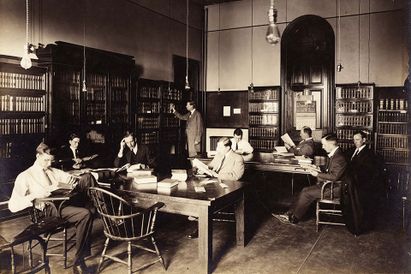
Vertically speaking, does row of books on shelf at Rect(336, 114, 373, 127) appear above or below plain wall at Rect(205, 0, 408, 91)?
below

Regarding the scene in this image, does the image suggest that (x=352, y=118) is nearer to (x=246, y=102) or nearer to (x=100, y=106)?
(x=246, y=102)

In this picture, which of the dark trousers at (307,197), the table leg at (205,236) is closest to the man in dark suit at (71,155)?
the table leg at (205,236)

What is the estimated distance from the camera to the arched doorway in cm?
814

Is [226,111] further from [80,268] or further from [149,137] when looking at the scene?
[80,268]

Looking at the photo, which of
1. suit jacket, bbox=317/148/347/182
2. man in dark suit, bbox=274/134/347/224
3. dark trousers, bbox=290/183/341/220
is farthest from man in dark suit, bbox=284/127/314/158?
suit jacket, bbox=317/148/347/182

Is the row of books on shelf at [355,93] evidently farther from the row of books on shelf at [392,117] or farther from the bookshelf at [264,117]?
the bookshelf at [264,117]

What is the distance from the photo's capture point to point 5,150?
15.8 ft

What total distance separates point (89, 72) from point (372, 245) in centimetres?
485

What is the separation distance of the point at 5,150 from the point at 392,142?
6923mm

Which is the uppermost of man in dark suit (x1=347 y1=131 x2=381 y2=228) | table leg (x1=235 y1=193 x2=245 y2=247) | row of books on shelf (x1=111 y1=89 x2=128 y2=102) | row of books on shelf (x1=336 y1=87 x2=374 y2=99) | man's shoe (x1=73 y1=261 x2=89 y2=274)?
row of books on shelf (x1=336 y1=87 x2=374 y2=99)

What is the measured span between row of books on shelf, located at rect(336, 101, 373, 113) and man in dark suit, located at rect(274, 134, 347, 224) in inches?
123

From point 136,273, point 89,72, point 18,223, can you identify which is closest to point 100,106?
point 89,72

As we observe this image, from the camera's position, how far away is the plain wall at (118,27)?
524cm

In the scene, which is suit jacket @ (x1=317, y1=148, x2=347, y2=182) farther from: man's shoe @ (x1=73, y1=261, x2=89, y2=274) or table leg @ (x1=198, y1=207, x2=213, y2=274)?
man's shoe @ (x1=73, y1=261, x2=89, y2=274)
